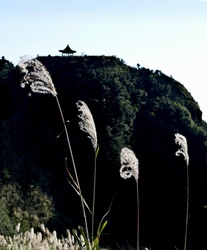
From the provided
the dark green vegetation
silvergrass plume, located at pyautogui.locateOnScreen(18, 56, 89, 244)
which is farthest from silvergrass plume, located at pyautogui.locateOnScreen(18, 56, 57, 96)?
the dark green vegetation

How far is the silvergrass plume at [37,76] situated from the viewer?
3.37 meters

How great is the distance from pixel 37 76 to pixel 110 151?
30.8 metres

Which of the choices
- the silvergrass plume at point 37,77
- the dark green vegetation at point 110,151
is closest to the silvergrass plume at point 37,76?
the silvergrass plume at point 37,77

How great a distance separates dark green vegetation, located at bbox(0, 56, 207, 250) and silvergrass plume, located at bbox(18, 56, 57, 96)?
78.4ft

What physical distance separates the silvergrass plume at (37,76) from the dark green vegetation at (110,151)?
23.9 meters

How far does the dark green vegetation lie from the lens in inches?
1201

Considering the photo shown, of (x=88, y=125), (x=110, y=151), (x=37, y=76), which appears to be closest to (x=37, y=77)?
(x=37, y=76)

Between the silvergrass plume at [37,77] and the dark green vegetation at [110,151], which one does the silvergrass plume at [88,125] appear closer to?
the silvergrass plume at [37,77]

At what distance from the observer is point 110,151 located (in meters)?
34.1

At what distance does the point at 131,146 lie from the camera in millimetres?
36344

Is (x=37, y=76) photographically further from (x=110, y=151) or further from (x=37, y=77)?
(x=110, y=151)

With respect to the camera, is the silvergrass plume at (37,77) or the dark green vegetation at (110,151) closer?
the silvergrass plume at (37,77)

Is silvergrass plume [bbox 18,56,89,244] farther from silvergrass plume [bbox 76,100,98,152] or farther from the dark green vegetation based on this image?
the dark green vegetation

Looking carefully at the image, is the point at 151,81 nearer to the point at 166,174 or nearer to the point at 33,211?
the point at 166,174
